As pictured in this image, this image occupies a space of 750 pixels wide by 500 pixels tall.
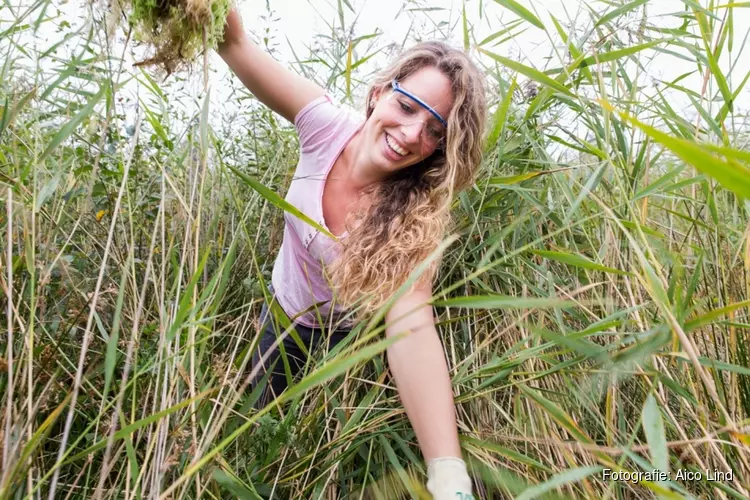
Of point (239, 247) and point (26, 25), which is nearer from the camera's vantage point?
point (26, 25)

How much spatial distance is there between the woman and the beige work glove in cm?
23

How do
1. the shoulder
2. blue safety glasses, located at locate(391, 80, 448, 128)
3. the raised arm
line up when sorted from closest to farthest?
the raised arm, blue safety glasses, located at locate(391, 80, 448, 128), the shoulder

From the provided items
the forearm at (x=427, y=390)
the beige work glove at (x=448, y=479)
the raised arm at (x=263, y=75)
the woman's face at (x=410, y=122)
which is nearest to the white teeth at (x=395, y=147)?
the woman's face at (x=410, y=122)

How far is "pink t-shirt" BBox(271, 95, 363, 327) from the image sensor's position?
Result: 4.96 feet

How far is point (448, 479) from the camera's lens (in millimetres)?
976

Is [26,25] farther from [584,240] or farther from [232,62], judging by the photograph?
[584,240]

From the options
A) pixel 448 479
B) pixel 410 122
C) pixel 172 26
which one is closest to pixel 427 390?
pixel 448 479

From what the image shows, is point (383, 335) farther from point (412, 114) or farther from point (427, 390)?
point (412, 114)

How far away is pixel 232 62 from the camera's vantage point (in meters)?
1.38

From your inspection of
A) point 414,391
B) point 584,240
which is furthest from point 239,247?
point 584,240

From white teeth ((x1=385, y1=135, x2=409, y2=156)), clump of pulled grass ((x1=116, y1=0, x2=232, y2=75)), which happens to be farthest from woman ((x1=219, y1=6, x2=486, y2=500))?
clump of pulled grass ((x1=116, y1=0, x2=232, y2=75))

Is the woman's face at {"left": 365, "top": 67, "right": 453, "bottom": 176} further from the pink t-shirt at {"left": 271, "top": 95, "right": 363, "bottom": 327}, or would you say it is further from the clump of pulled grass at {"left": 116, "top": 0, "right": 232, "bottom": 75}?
the clump of pulled grass at {"left": 116, "top": 0, "right": 232, "bottom": 75}

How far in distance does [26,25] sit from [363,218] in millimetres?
886

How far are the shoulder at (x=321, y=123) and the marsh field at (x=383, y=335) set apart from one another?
0.11 m
